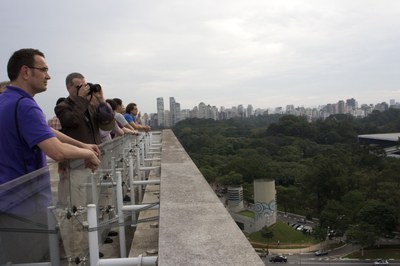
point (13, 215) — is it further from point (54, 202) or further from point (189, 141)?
point (189, 141)

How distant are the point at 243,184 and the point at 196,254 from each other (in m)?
42.8

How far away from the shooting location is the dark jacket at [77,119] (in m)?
2.63

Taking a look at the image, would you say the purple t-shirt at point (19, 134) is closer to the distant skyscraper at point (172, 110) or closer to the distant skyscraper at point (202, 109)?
the distant skyscraper at point (172, 110)

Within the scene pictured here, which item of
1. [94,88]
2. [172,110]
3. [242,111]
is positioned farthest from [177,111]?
[94,88]

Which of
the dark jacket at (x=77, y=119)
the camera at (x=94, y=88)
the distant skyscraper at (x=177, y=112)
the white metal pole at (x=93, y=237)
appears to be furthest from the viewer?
the distant skyscraper at (x=177, y=112)

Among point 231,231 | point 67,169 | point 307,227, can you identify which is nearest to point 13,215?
point 67,169

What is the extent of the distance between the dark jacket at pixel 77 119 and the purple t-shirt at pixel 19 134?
86 centimetres

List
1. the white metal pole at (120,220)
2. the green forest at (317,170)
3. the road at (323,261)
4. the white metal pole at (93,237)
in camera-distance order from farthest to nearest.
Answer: the green forest at (317,170), the road at (323,261), the white metal pole at (120,220), the white metal pole at (93,237)

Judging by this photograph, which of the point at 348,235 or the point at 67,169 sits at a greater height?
the point at 67,169

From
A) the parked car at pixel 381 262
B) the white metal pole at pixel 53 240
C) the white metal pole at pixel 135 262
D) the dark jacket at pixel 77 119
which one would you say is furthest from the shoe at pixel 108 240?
the parked car at pixel 381 262

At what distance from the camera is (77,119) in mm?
2670

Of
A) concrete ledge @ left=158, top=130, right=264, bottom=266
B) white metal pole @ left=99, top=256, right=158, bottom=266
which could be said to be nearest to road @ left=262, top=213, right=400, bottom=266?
concrete ledge @ left=158, top=130, right=264, bottom=266

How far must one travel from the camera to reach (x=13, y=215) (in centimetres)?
123

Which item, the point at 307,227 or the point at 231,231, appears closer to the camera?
the point at 231,231
